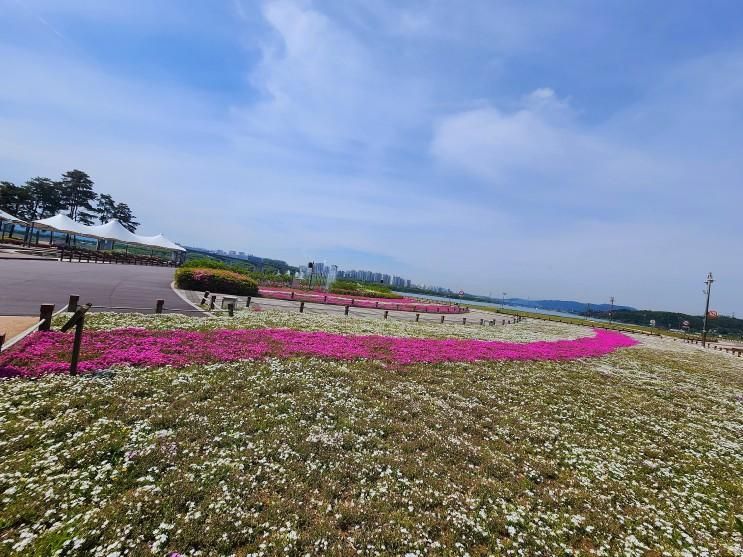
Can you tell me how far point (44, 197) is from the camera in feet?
280

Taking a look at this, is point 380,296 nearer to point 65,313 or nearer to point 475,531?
point 65,313

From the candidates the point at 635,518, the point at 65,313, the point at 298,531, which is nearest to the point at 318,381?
the point at 298,531

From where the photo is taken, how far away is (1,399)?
766 centimetres

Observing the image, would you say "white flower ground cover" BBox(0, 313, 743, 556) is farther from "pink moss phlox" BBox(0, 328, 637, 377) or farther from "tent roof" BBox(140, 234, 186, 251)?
"tent roof" BBox(140, 234, 186, 251)

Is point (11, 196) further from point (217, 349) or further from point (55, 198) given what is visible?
point (217, 349)

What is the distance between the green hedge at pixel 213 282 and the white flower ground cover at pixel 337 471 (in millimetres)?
28010

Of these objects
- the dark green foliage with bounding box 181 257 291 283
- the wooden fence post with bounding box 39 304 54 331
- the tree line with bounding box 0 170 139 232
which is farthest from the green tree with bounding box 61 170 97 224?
the wooden fence post with bounding box 39 304 54 331

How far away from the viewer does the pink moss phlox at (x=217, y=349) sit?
413 inches

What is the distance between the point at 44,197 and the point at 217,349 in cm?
10873

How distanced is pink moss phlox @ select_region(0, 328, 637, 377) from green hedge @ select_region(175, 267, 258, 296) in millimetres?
22207

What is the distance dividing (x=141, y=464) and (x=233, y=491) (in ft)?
6.21

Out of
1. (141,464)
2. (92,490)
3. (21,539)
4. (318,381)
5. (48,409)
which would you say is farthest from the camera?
(318,381)

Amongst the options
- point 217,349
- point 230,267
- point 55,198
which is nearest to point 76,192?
point 55,198

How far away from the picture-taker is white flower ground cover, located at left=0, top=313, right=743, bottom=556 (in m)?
4.78
